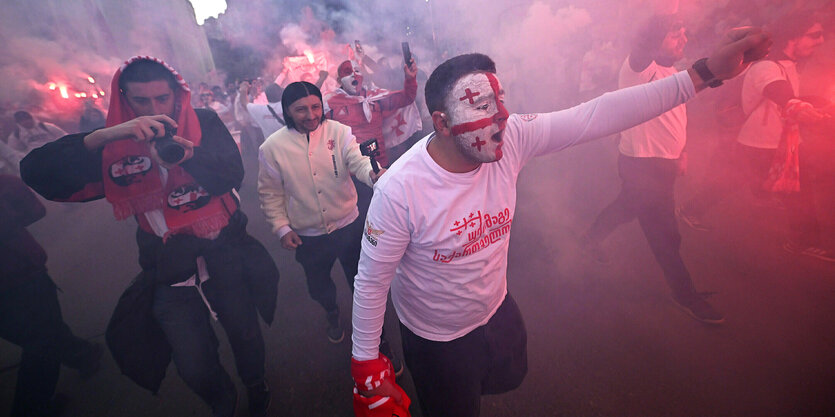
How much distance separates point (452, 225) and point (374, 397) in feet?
2.62

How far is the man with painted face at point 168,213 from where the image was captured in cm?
183

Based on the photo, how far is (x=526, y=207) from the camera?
527 cm

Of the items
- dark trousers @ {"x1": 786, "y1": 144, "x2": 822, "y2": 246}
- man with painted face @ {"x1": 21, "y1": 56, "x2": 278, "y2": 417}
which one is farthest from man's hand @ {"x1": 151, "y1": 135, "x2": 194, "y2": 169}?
dark trousers @ {"x1": 786, "y1": 144, "x2": 822, "y2": 246}

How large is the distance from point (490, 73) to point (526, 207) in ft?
13.5

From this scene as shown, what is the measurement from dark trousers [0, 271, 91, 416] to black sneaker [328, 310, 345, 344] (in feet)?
7.08

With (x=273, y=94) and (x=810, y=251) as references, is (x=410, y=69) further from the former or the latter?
(x=810, y=251)

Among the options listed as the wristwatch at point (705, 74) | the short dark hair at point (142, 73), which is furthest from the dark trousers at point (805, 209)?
the short dark hair at point (142, 73)

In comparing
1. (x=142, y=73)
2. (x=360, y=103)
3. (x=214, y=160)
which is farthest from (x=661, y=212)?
(x=142, y=73)

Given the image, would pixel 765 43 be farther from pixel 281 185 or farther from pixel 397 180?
pixel 281 185

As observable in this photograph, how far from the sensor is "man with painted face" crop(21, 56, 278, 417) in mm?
1827

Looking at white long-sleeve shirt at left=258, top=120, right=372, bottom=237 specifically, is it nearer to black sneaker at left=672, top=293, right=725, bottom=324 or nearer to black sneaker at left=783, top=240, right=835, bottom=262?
black sneaker at left=672, top=293, right=725, bottom=324

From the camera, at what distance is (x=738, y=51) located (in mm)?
1391

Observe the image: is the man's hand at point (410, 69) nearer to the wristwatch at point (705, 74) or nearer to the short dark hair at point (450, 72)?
the short dark hair at point (450, 72)

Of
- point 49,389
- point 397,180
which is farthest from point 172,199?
point 49,389
